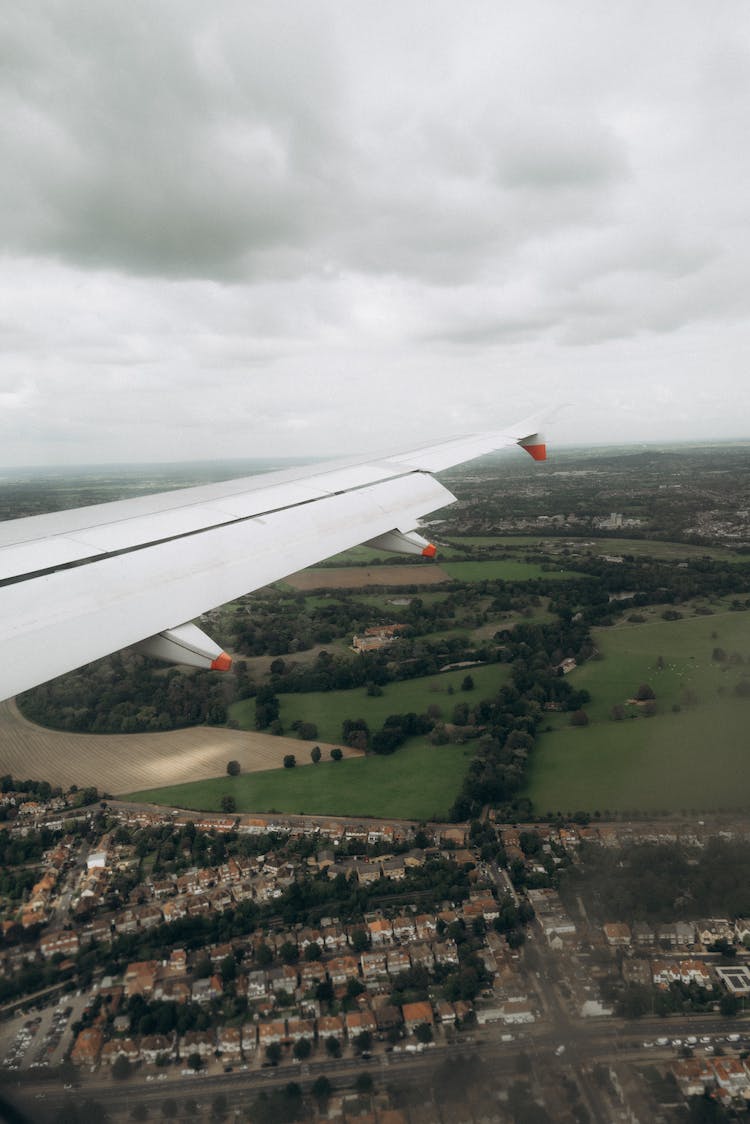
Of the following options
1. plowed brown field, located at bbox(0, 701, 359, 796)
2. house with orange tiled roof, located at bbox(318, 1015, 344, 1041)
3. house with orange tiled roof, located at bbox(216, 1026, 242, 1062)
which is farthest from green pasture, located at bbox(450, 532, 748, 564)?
house with orange tiled roof, located at bbox(216, 1026, 242, 1062)

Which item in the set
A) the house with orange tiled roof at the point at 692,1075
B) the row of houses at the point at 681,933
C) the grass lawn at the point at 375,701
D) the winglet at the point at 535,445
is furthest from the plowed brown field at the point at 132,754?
the house with orange tiled roof at the point at 692,1075

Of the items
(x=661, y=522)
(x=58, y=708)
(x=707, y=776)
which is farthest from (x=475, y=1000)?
(x=661, y=522)

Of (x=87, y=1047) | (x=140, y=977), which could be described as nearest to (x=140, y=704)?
(x=140, y=977)

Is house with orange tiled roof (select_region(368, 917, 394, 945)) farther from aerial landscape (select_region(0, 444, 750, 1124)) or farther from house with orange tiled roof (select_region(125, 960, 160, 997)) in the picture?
house with orange tiled roof (select_region(125, 960, 160, 997))

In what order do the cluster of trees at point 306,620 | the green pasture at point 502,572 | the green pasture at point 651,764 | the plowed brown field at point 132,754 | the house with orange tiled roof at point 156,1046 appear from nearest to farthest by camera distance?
the house with orange tiled roof at point 156,1046 → the green pasture at point 651,764 → the plowed brown field at point 132,754 → the cluster of trees at point 306,620 → the green pasture at point 502,572

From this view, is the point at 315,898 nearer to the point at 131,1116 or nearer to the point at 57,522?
the point at 131,1116

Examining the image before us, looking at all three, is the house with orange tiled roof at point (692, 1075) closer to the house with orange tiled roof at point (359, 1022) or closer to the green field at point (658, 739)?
the house with orange tiled roof at point (359, 1022)

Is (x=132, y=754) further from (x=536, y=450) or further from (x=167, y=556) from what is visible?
(x=536, y=450)
